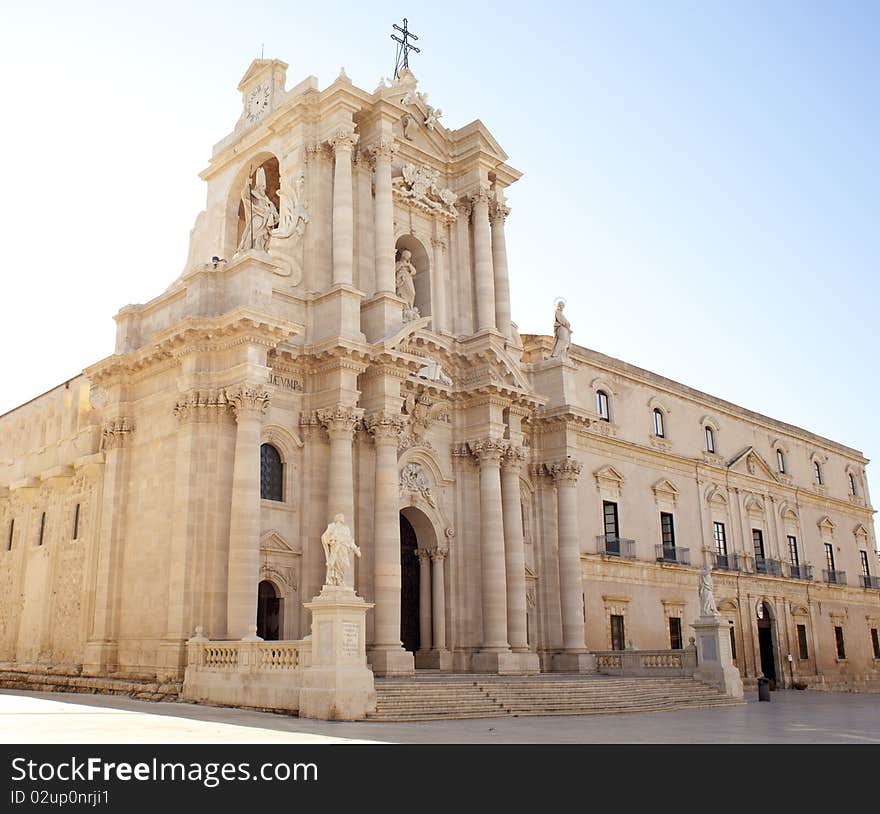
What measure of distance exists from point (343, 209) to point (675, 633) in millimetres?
20518

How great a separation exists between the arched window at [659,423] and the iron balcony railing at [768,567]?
772cm

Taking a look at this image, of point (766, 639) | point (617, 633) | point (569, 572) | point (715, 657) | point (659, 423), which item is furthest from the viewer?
point (766, 639)

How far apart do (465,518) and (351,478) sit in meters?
4.98

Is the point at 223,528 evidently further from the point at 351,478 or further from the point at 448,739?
the point at 448,739

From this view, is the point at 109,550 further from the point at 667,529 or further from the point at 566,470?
the point at 667,529

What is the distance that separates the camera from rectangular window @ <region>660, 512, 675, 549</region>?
120 feet

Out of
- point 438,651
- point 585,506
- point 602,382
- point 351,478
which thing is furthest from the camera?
point 602,382

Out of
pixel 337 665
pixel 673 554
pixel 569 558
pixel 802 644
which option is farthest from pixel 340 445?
pixel 802 644

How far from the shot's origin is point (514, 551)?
2692 cm

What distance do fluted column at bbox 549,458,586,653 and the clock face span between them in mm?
13798

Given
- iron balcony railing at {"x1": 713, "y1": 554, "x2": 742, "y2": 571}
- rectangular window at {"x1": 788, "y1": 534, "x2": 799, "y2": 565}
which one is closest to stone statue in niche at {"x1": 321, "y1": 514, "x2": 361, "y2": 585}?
iron balcony railing at {"x1": 713, "y1": 554, "x2": 742, "y2": 571}

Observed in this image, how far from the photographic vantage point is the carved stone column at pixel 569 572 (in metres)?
28.0
